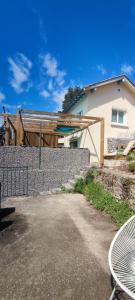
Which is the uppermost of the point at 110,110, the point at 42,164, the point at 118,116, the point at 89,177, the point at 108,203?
the point at 110,110

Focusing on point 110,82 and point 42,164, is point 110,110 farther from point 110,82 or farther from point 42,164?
point 42,164

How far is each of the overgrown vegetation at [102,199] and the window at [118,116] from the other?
593 centimetres

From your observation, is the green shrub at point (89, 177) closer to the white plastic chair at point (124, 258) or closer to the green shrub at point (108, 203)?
the green shrub at point (108, 203)

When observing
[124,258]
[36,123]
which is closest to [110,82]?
[36,123]

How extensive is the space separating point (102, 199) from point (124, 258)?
146 inches

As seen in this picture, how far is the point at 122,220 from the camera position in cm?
454

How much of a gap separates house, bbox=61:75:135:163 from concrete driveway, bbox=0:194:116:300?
6.09 m

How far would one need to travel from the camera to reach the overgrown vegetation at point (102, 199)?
4757 millimetres

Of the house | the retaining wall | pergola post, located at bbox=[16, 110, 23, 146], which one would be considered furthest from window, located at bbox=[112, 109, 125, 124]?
pergola post, located at bbox=[16, 110, 23, 146]

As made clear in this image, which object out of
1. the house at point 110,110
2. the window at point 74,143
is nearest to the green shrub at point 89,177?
the house at point 110,110

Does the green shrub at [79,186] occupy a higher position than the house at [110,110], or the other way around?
the house at [110,110]

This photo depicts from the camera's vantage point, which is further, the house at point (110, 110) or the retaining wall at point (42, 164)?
the house at point (110, 110)

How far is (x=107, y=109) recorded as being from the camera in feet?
38.8

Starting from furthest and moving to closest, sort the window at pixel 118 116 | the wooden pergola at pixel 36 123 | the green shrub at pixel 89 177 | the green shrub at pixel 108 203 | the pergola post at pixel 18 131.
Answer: the window at pixel 118 116 → the wooden pergola at pixel 36 123 → the pergola post at pixel 18 131 → the green shrub at pixel 89 177 → the green shrub at pixel 108 203
